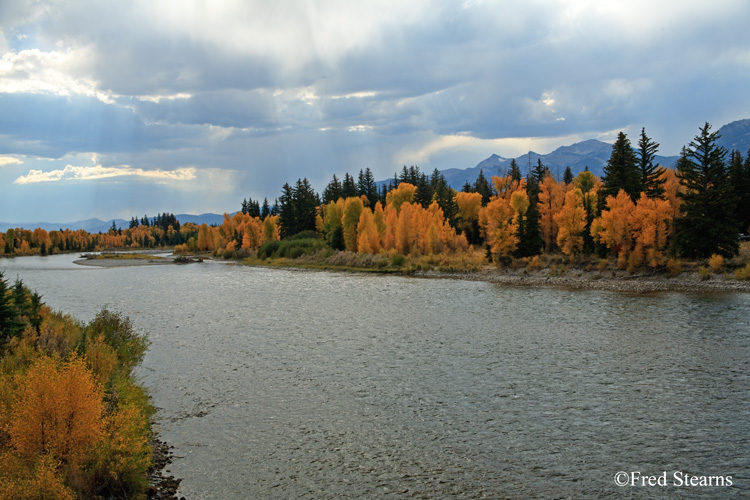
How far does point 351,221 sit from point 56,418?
98.4 meters

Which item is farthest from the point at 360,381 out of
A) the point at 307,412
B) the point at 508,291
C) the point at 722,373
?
the point at 508,291

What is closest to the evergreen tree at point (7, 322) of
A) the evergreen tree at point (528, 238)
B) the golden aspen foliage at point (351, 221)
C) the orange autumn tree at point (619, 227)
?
the orange autumn tree at point (619, 227)

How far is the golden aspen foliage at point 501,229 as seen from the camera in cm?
7844

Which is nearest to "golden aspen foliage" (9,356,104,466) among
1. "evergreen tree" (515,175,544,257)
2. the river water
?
the river water

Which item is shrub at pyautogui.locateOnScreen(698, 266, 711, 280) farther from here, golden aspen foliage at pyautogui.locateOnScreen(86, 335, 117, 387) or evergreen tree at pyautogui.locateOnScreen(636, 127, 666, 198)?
golden aspen foliage at pyautogui.locateOnScreen(86, 335, 117, 387)

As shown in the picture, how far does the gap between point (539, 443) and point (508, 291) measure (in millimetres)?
43867

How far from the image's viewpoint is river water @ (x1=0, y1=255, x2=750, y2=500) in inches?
607

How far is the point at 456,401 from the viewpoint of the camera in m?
21.9

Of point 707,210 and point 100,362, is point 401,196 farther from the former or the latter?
point 100,362

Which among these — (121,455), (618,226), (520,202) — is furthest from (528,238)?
(121,455)

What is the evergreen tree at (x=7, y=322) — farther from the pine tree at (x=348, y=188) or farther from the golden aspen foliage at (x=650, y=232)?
the pine tree at (x=348, y=188)

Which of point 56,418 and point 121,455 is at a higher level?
point 56,418

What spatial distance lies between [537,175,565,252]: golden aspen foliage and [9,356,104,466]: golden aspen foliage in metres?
80.6

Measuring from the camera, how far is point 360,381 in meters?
24.9
